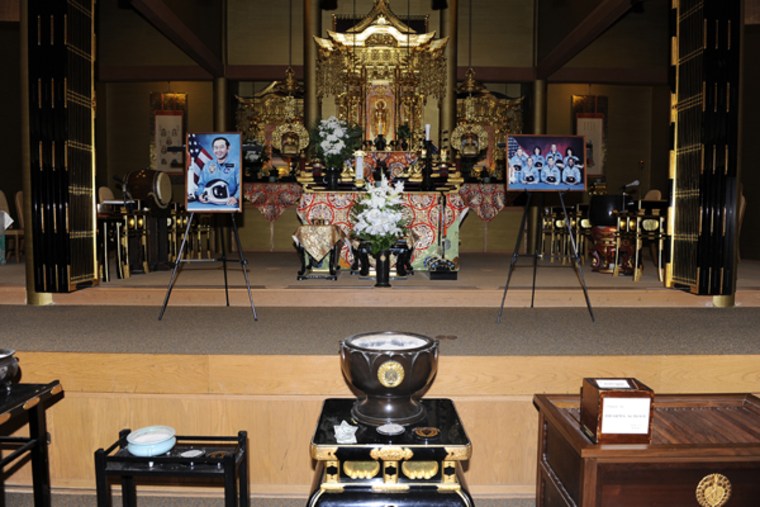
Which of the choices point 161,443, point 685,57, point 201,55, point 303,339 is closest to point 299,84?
point 201,55

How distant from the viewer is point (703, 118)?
166 inches

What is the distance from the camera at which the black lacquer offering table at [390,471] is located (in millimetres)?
1686

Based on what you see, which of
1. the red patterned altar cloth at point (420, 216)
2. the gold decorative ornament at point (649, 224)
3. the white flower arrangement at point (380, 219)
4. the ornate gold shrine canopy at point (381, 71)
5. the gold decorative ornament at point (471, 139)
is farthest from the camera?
the gold decorative ornament at point (471, 139)

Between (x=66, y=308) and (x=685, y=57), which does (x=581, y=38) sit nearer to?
(x=685, y=57)

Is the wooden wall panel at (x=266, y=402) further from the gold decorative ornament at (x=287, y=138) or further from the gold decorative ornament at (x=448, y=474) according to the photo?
the gold decorative ornament at (x=287, y=138)

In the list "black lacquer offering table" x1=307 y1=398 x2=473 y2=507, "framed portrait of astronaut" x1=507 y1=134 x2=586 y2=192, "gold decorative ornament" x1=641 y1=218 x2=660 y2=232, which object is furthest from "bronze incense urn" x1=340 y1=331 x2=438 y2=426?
"gold decorative ornament" x1=641 y1=218 x2=660 y2=232

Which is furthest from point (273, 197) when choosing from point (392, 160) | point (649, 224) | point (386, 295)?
point (649, 224)

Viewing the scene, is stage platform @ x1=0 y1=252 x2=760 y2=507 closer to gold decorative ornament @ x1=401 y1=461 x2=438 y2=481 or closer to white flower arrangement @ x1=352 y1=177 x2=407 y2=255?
gold decorative ornament @ x1=401 y1=461 x2=438 y2=481

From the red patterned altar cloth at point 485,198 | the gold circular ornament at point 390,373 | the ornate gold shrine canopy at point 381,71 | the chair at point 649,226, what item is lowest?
the gold circular ornament at point 390,373

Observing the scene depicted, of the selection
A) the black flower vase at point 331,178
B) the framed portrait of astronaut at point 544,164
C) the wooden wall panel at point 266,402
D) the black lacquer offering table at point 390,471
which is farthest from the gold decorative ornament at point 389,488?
the black flower vase at point 331,178

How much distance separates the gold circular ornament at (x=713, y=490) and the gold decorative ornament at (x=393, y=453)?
806mm

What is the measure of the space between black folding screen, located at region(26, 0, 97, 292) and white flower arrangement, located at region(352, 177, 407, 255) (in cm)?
200

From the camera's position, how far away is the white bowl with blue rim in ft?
6.39

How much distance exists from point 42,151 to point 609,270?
16.3ft
